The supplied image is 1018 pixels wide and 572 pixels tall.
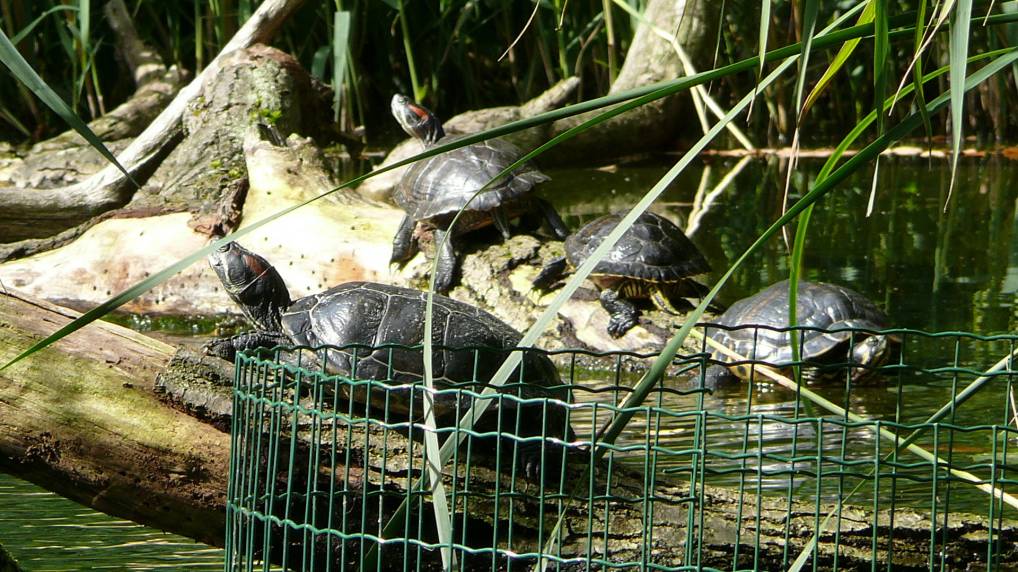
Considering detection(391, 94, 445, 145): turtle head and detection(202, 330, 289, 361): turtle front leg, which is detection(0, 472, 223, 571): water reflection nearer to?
detection(202, 330, 289, 361): turtle front leg

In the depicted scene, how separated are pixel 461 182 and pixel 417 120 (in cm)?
114

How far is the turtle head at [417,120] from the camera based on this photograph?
669cm

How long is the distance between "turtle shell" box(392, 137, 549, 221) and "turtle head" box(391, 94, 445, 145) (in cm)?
73

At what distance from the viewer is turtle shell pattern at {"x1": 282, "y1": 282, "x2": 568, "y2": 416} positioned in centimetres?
302

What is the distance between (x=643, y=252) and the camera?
517 centimetres

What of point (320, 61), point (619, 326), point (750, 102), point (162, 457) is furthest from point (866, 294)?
point (320, 61)

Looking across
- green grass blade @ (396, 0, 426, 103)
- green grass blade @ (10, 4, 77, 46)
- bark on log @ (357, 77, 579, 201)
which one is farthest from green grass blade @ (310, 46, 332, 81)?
green grass blade @ (10, 4, 77, 46)

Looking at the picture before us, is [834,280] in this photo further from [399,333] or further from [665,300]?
[399,333]

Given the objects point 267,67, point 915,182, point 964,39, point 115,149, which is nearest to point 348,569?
point 964,39

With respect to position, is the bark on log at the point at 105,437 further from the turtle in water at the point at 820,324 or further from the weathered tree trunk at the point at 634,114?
the weathered tree trunk at the point at 634,114

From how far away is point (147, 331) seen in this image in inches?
229

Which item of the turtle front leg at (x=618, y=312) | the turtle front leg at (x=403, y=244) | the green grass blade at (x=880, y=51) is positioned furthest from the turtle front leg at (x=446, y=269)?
the green grass blade at (x=880, y=51)

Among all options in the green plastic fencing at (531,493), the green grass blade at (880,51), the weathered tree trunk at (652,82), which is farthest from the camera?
the weathered tree trunk at (652,82)

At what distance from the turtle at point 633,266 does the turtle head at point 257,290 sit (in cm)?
168
